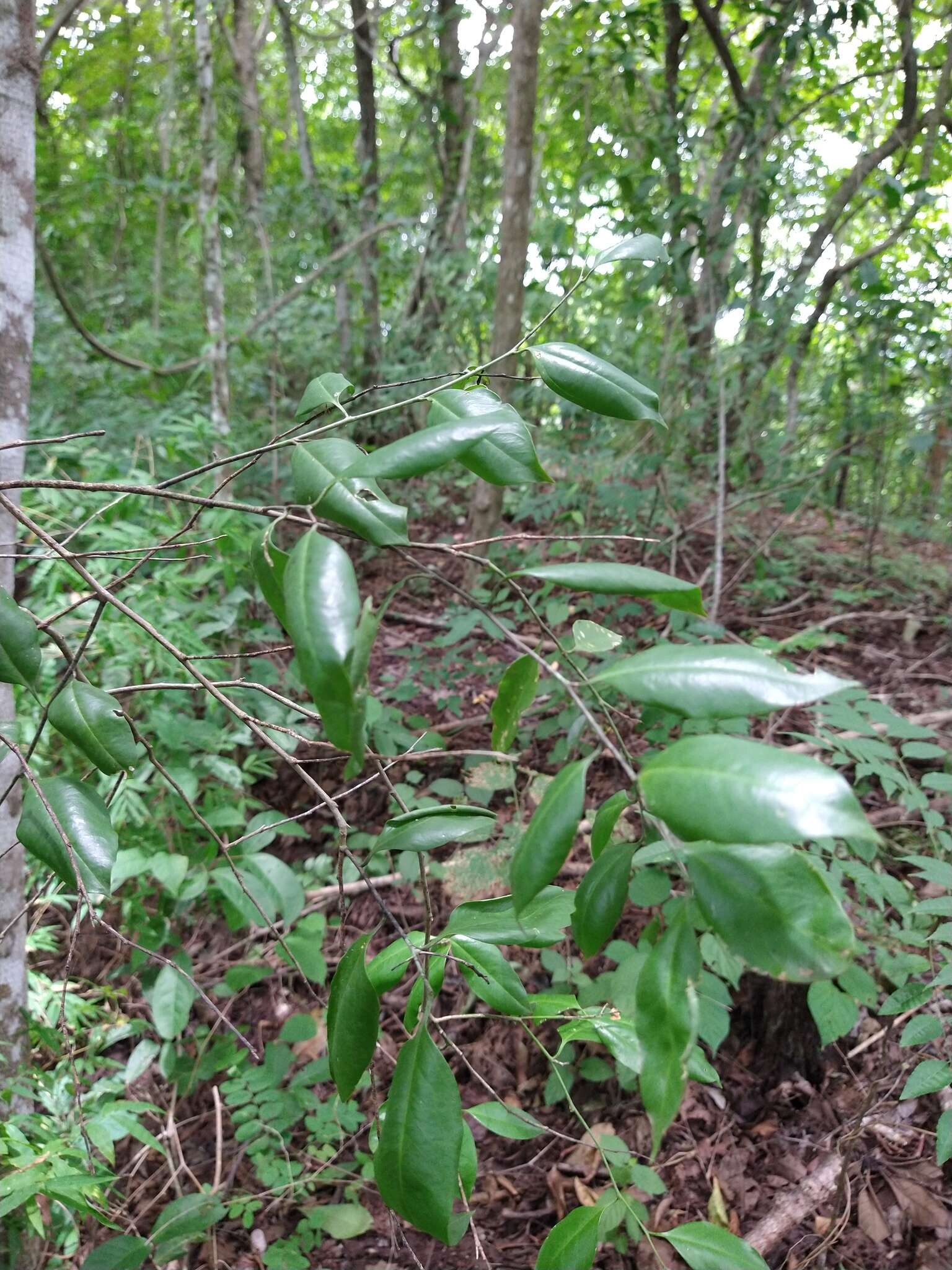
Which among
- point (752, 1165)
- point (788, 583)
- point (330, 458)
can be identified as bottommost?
point (752, 1165)

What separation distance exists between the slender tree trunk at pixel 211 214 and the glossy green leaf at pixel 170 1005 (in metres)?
2.11

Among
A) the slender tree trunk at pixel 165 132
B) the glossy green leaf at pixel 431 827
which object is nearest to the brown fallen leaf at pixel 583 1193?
the glossy green leaf at pixel 431 827

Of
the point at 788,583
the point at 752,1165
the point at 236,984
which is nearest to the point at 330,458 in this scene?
the point at 236,984

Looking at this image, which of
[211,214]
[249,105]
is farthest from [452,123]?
[211,214]

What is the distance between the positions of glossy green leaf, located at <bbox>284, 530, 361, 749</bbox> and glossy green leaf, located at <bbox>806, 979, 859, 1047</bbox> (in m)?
1.28

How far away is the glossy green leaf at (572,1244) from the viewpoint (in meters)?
0.84

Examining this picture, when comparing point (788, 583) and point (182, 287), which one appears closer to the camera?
point (788, 583)

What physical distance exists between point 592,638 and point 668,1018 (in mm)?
269

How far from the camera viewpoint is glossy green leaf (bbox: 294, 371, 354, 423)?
2.38ft

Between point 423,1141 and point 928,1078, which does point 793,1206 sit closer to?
point 928,1078

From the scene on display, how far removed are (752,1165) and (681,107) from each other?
3.81 m

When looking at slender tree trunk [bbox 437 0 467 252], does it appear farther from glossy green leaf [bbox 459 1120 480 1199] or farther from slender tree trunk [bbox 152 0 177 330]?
glossy green leaf [bbox 459 1120 480 1199]

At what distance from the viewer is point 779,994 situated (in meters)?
1.71

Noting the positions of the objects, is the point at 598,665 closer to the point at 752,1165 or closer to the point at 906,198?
the point at 752,1165
